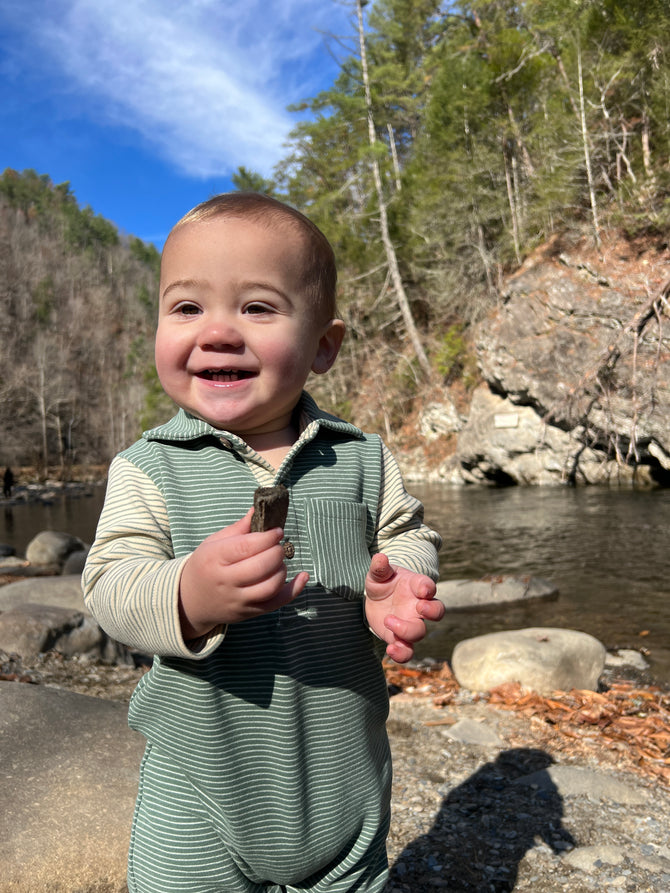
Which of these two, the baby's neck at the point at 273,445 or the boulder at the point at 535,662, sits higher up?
the baby's neck at the point at 273,445

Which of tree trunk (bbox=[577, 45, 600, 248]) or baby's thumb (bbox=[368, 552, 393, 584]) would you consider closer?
baby's thumb (bbox=[368, 552, 393, 584])

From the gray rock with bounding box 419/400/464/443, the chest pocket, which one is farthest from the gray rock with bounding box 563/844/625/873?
the gray rock with bounding box 419/400/464/443

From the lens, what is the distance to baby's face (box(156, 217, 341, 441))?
1.32 meters

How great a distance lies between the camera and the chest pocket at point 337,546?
1349 mm

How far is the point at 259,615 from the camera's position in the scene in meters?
1.17

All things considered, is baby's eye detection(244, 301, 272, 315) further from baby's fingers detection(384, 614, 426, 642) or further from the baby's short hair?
baby's fingers detection(384, 614, 426, 642)

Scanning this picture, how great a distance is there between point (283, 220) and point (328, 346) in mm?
330

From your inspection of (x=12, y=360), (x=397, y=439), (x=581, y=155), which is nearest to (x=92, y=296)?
(x=12, y=360)

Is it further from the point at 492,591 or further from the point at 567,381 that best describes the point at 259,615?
the point at 567,381

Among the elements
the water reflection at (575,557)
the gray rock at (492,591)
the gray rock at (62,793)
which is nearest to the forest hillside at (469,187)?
the water reflection at (575,557)

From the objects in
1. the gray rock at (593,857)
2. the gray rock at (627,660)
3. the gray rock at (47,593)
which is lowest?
the gray rock at (627,660)

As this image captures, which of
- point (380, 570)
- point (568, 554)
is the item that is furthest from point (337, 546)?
point (568, 554)

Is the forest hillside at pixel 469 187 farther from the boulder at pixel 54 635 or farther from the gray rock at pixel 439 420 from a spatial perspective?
the boulder at pixel 54 635

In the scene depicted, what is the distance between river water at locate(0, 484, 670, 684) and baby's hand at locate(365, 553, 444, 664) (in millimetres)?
4670
